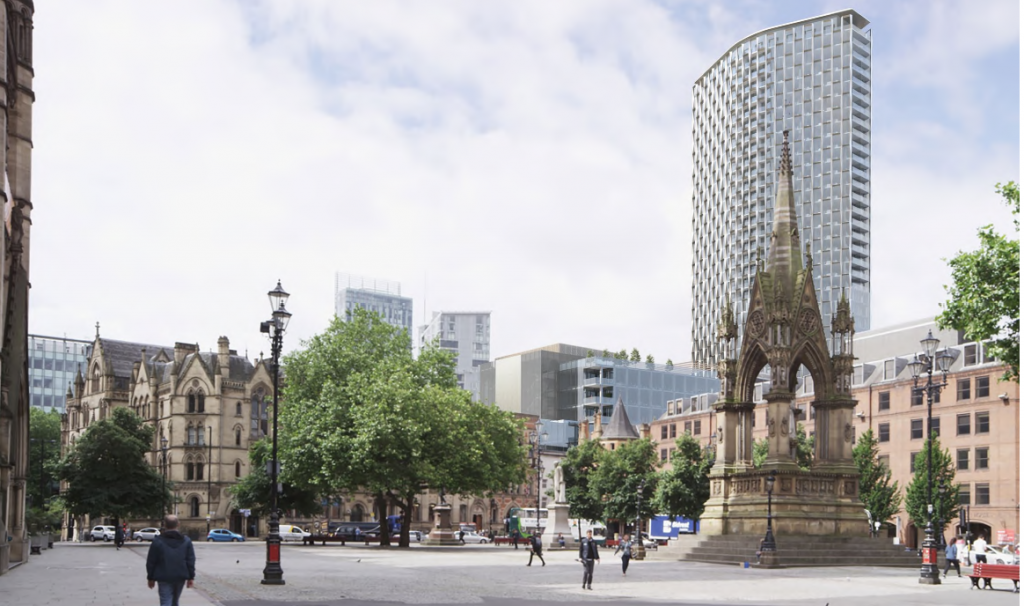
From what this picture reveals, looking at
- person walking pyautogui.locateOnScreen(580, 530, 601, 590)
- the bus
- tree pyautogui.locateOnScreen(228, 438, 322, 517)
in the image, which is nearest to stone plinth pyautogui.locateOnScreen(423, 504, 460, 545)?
tree pyautogui.locateOnScreen(228, 438, 322, 517)

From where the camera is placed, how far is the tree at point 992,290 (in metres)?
30.1

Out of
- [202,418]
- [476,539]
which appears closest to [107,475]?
[202,418]

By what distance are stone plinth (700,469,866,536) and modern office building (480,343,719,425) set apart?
79.8m

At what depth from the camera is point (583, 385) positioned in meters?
136

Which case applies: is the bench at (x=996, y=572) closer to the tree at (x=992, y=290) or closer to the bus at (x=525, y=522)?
the tree at (x=992, y=290)

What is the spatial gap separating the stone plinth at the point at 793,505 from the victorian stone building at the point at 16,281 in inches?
999

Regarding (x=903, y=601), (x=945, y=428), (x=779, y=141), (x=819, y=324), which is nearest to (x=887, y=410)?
(x=945, y=428)

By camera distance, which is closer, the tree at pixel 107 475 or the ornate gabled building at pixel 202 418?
the tree at pixel 107 475

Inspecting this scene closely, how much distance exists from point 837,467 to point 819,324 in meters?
5.47

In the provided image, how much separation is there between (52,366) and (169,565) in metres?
157

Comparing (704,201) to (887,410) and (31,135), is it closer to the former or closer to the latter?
(887,410)

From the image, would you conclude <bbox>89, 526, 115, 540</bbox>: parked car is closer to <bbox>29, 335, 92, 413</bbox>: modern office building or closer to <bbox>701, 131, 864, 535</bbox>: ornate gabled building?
<bbox>701, 131, 864, 535</bbox>: ornate gabled building

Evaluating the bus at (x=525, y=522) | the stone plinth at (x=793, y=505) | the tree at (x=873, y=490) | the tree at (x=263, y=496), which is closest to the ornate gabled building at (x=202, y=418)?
the tree at (x=263, y=496)

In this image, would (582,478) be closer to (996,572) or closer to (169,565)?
(996,572)
